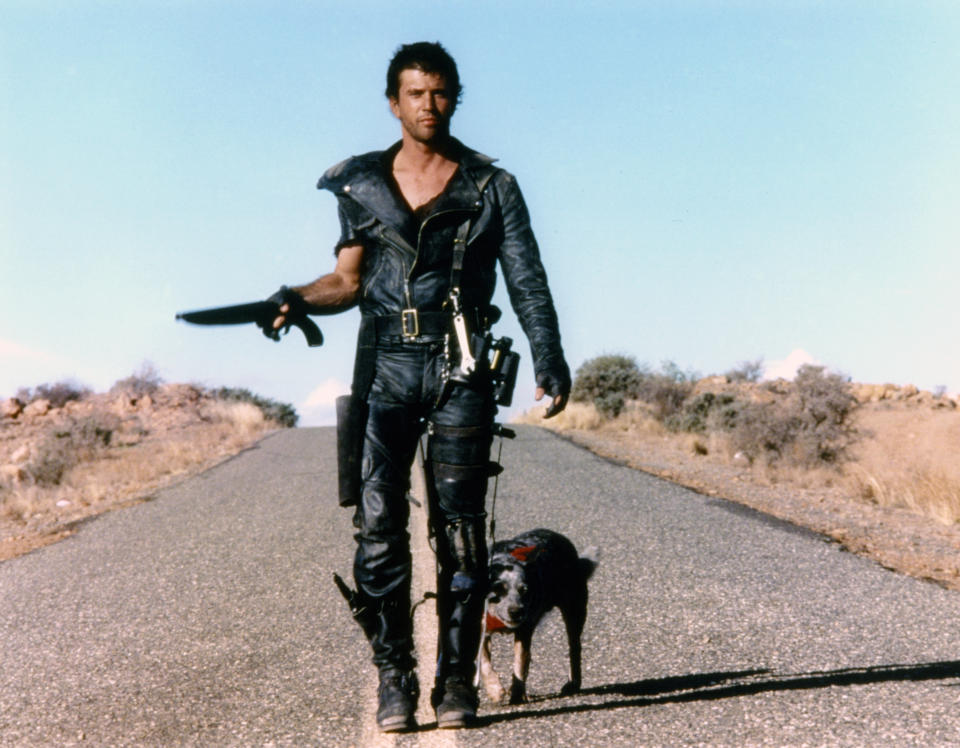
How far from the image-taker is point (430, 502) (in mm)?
4137

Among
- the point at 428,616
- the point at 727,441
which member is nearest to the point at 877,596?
the point at 428,616

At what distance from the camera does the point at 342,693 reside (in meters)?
4.52

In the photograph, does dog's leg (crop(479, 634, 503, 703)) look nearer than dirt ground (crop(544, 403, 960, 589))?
Yes

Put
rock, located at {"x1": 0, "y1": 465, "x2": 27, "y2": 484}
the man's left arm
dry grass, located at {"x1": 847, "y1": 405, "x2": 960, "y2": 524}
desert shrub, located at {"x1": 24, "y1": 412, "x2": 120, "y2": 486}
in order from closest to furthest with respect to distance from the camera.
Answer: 1. the man's left arm
2. dry grass, located at {"x1": 847, "y1": 405, "x2": 960, "y2": 524}
3. rock, located at {"x1": 0, "y1": 465, "x2": 27, "y2": 484}
4. desert shrub, located at {"x1": 24, "y1": 412, "x2": 120, "y2": 486}

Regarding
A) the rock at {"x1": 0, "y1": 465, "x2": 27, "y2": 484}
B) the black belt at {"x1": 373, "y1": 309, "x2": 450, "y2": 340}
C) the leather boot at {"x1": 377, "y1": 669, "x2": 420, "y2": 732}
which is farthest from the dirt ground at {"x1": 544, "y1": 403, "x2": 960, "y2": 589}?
the rock at {"x1": 0, "y1": 465, "x2": 27, "y2": 484}

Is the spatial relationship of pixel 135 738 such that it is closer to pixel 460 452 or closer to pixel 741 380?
pixel 460 452

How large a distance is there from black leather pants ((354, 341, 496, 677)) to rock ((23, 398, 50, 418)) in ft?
109

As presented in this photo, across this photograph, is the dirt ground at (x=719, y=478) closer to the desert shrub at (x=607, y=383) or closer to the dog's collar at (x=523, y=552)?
the desert shrub at (x=607, y=383)

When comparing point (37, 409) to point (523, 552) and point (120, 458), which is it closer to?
point (120, 458)

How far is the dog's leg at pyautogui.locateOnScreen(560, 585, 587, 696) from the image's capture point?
176 inches

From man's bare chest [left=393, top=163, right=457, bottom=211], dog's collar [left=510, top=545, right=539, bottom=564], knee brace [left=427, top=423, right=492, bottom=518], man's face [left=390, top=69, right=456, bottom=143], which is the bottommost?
dog's collar [left=510, top=545, right=539, bottom=564]

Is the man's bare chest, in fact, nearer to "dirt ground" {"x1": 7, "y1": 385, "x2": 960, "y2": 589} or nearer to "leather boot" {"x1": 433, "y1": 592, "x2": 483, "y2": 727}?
"leather boot" {"x1": 433, "y1": 592, "x2": 483, "y2": 727}

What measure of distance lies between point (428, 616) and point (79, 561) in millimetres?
3728

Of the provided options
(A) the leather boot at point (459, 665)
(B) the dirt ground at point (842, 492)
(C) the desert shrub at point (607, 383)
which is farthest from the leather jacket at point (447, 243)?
(C) the desert shrub at point (607, 383)
